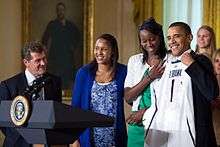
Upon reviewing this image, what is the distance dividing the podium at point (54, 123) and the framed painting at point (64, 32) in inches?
173

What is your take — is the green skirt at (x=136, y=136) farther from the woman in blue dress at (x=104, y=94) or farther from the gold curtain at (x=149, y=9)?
the gold curtain at (x=149, y=9)

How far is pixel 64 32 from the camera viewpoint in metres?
6.34

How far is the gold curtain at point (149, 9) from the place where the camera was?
6.17 metres

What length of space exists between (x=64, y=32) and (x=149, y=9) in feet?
3.43

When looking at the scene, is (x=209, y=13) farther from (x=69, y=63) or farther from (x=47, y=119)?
(x=47, y=119)

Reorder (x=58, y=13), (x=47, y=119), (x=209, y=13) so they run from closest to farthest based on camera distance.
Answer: (x=47, y=119) → (x=209, y=13) → (x=58, y=13)

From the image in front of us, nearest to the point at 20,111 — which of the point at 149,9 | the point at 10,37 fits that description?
the point at 10,37

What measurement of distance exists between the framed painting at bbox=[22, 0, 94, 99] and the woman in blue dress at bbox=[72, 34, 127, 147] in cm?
294

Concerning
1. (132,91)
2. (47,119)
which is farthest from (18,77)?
(47,119)

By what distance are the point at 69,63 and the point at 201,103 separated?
3.83 metres

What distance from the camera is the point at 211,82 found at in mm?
2631

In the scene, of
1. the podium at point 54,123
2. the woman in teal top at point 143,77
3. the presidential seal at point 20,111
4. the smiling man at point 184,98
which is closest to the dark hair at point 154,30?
the woman in teal top at point 143,77

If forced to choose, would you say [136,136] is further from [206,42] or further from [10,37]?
[10,37]

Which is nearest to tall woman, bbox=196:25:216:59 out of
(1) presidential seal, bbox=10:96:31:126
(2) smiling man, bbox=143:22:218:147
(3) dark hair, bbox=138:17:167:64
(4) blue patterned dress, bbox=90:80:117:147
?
(3) dark hair, bbox=138:17:167:64
